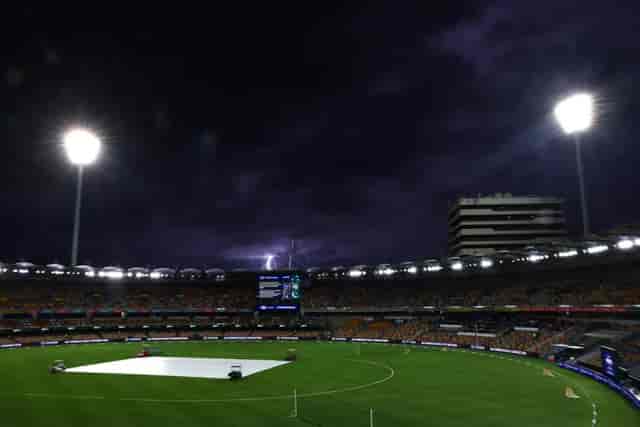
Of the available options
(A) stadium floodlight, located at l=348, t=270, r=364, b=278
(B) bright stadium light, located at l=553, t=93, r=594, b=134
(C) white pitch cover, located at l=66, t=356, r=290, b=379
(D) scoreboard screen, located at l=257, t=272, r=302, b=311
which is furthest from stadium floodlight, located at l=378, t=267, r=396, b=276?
(B) bright stadium light, located at l=553, t=93, r=594, b=134

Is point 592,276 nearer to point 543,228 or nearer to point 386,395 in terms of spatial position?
point 386,395

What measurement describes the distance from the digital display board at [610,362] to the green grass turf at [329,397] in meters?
1.58

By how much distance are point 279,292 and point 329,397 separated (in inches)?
2164

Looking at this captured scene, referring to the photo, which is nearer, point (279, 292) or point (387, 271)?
point (279, 292)

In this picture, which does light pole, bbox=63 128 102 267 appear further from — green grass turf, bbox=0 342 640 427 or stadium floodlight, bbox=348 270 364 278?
stadium floodlight, bbox=348 270 364 278

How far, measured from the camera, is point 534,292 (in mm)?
71688

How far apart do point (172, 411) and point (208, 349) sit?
136 ft

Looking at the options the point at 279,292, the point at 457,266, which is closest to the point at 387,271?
the point at 457,266

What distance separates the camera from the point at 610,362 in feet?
118

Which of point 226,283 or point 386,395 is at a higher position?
point 226,283

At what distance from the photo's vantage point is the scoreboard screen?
284ft

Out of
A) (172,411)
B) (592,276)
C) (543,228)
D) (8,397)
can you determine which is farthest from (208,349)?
(543,228)

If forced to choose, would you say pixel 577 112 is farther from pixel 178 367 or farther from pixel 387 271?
pixel 387 271

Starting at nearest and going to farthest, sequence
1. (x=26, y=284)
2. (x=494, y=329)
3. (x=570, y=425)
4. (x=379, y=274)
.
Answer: (x=570, y=425) < (x=494, y=329) < (x=26, y=284) < (x=379, y=274)
